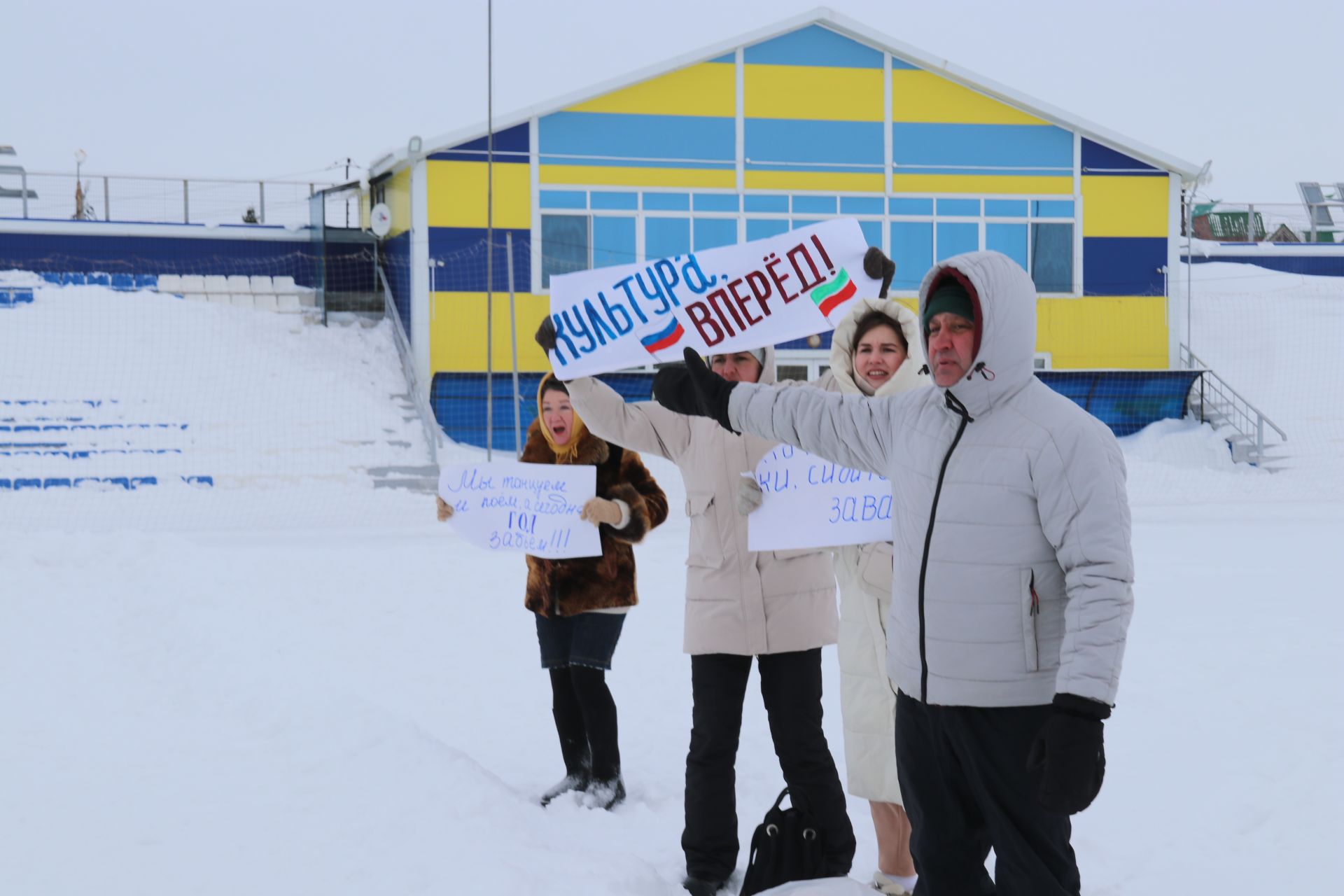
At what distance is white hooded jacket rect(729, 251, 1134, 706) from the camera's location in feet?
8.63

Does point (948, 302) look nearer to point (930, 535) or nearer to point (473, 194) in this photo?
point (930, 535)

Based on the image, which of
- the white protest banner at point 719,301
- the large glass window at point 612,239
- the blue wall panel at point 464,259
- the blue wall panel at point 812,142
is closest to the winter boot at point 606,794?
the white protest banner at point 719,301

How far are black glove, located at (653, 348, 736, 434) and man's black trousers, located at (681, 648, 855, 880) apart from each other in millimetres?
1197

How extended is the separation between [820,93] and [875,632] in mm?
17274

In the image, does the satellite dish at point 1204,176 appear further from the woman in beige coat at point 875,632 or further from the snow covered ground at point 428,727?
the woman in beige coat at point 875,632

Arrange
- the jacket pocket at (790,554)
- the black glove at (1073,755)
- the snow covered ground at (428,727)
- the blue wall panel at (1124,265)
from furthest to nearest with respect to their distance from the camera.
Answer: the blue wall panel at (1124,265) → the jacket pocket at (790,554) → the snow covered ground at (428,727) → the black glove at (1073,755)

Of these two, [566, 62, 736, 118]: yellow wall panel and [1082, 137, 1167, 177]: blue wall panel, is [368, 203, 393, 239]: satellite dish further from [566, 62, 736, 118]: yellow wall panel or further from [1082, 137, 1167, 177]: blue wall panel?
[1082, 137, 1167, 177]: blue wall panel

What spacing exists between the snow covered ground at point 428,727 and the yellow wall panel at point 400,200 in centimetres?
858

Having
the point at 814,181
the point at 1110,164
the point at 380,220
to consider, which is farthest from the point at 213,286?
the point at 1110,164

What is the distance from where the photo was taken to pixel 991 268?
278cm

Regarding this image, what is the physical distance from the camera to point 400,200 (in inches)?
787

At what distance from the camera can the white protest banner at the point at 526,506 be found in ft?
16.6

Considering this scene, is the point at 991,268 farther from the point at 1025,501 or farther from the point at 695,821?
the point at 695,821

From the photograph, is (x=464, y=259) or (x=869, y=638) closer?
(x=869, y=638)
